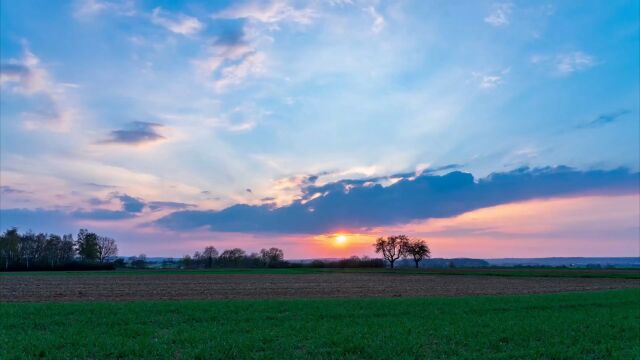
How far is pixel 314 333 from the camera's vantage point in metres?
19.0

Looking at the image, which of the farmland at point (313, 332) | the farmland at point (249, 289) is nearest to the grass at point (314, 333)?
the farmland at point (313, 332)

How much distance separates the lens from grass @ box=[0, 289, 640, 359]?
15.3 m

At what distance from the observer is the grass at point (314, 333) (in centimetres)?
1527

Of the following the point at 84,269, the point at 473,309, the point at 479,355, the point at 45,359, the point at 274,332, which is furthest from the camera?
the point at 84,269

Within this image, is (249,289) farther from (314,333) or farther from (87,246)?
(87,246)

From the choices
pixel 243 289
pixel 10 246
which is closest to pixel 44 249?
pixel 10 246

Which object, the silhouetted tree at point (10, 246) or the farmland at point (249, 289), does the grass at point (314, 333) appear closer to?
the farmland at point (249, 289)

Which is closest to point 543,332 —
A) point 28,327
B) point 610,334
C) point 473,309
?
point 610,334

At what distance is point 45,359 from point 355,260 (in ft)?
567

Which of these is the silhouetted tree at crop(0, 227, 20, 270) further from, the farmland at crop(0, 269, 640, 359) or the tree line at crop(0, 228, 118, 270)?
the farmland at crop(0, 269, 640, 359)

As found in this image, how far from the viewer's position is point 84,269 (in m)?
144

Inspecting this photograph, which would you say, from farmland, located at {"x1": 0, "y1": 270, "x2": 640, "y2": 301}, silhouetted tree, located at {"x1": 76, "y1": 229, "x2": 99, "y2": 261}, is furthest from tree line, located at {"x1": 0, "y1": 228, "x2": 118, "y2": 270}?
farmland, located at {"x1": 0, "y1": 270, "x2": 640, "y2": 301}

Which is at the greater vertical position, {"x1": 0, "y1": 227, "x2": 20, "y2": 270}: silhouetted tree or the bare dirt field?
{"x1": 0, "y1": 227, "x2": 20, "y2": 270}: silhouetted tree

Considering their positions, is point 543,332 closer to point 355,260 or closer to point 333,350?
point 333,350
